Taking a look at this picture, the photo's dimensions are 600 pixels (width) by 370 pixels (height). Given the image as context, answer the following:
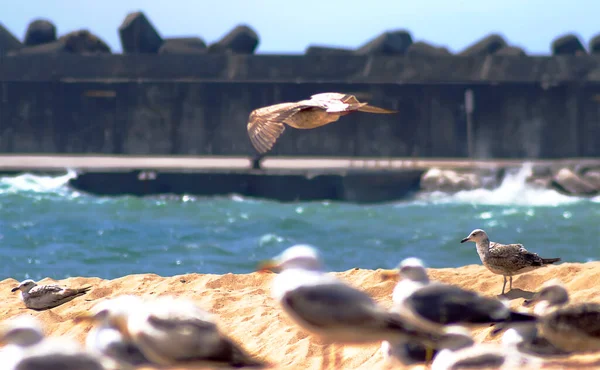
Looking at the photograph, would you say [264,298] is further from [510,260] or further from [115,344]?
[115,344]

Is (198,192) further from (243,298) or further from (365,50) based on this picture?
(243,298)

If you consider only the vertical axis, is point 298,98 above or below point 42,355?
below

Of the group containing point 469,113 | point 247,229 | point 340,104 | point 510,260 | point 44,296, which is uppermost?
point 340,104

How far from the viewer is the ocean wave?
90.0 ft

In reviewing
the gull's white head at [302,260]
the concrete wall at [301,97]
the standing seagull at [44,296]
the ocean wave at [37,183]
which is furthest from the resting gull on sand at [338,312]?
the concrete wall at [301,97]

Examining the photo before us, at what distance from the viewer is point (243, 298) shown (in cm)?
930

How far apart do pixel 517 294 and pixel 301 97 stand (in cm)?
2418

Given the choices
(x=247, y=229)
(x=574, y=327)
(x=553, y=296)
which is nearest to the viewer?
(x=574, y=327)

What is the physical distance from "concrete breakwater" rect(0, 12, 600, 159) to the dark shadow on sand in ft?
78.5

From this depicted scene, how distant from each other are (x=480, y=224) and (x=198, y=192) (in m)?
8.86

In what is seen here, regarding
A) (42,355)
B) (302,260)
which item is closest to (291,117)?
(302,260)

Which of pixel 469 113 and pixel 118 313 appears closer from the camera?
pixel 118 313

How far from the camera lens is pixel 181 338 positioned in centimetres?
481

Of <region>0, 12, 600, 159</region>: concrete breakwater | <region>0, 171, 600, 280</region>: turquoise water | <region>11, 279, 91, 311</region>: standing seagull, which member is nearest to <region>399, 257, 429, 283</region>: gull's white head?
<region>11, 279, 91, 311</region>: standing seagull
